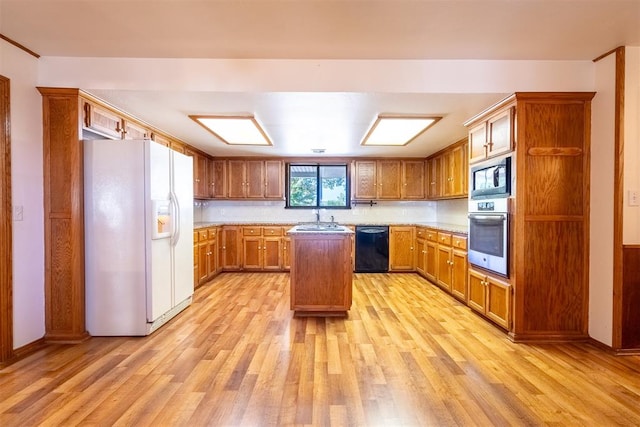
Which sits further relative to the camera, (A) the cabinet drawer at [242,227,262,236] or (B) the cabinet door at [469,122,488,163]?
(A) the cabinet drawer at [242,227,262,236]

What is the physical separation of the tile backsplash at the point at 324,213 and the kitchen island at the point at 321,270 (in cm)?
282

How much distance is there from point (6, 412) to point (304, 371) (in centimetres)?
174

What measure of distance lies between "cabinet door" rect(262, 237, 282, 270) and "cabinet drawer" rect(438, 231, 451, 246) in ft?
9.00

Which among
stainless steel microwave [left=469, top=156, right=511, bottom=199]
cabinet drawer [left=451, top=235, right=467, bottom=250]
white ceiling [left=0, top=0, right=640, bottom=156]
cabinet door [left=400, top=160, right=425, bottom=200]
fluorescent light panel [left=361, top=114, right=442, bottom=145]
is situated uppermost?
white ceiling [left=0, top=0, right=640, bottom=156]

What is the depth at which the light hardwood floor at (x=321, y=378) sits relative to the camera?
1810 millimetres

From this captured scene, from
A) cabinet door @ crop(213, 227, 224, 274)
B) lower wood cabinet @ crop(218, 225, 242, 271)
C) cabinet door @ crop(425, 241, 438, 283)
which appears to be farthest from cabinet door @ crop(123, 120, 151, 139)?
cabinet door @ crop(425, 241, 438, 283)

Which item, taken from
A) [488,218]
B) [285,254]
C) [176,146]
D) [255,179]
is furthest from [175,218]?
[488,218]

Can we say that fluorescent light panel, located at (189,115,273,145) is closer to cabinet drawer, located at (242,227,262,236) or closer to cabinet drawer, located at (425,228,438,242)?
cabinet drawer, located at (242,227,262,236)

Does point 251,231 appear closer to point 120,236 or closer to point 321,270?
point 321,270

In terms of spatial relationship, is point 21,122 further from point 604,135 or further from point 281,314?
point 604,135

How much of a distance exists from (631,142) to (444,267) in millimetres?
2505

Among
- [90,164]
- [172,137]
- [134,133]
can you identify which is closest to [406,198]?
[172,137]

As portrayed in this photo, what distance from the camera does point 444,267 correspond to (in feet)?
14.9

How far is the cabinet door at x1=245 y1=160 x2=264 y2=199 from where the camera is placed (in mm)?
6086
